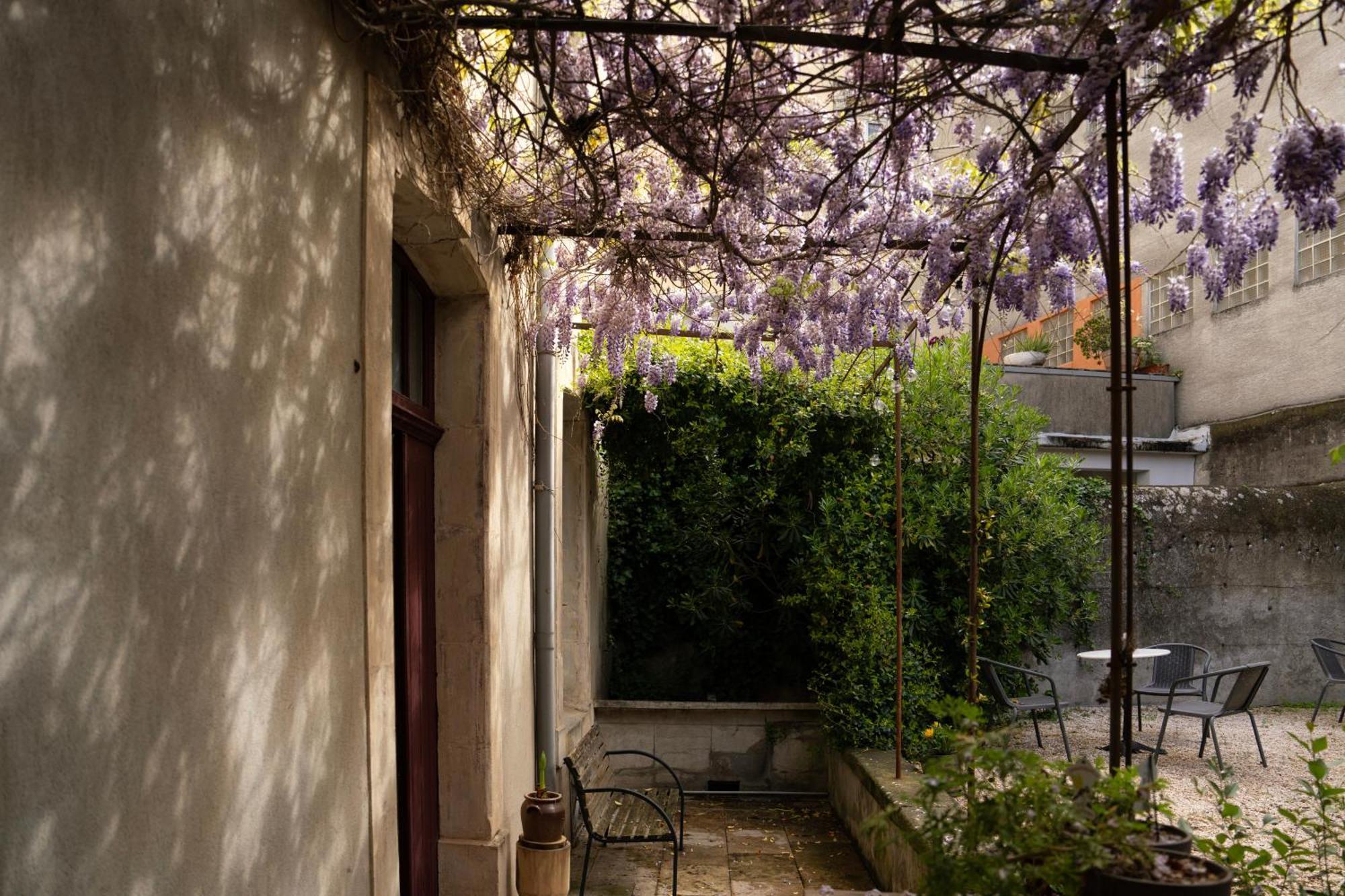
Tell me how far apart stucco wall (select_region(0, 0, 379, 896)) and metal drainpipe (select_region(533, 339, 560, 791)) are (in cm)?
299

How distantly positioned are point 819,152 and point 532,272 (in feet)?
4.96

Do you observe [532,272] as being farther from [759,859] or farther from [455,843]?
[759,859]

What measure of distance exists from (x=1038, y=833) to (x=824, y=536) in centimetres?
593

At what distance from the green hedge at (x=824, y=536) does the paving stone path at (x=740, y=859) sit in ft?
2.31

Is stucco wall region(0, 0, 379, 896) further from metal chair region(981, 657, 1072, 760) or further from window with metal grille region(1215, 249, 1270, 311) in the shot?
window with metal grille region(1215, 249, 1270, 311)

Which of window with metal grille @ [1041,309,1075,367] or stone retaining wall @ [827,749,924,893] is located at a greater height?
window with metal grille @ [1041,309,1075,367]

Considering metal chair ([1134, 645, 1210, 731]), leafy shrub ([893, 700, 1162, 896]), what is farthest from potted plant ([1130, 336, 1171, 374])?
leafy shrub ([893, 700, 1162, 896])

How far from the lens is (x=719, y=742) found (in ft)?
26.3

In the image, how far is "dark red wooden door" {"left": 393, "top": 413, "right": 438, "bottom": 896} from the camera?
3900mm

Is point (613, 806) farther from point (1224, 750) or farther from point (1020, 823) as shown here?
point (1020, 823)

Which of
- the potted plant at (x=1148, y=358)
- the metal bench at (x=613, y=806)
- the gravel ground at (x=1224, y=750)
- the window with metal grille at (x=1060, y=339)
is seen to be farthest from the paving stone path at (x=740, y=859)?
the window with metal grille at (x=1060, y=339)

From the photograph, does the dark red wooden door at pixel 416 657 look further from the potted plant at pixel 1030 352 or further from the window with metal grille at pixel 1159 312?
the window with metal grille at pixel 1159 312

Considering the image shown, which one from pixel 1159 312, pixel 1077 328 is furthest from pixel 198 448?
pixel 1159 312

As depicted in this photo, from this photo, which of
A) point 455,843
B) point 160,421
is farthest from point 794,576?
point 160,421
